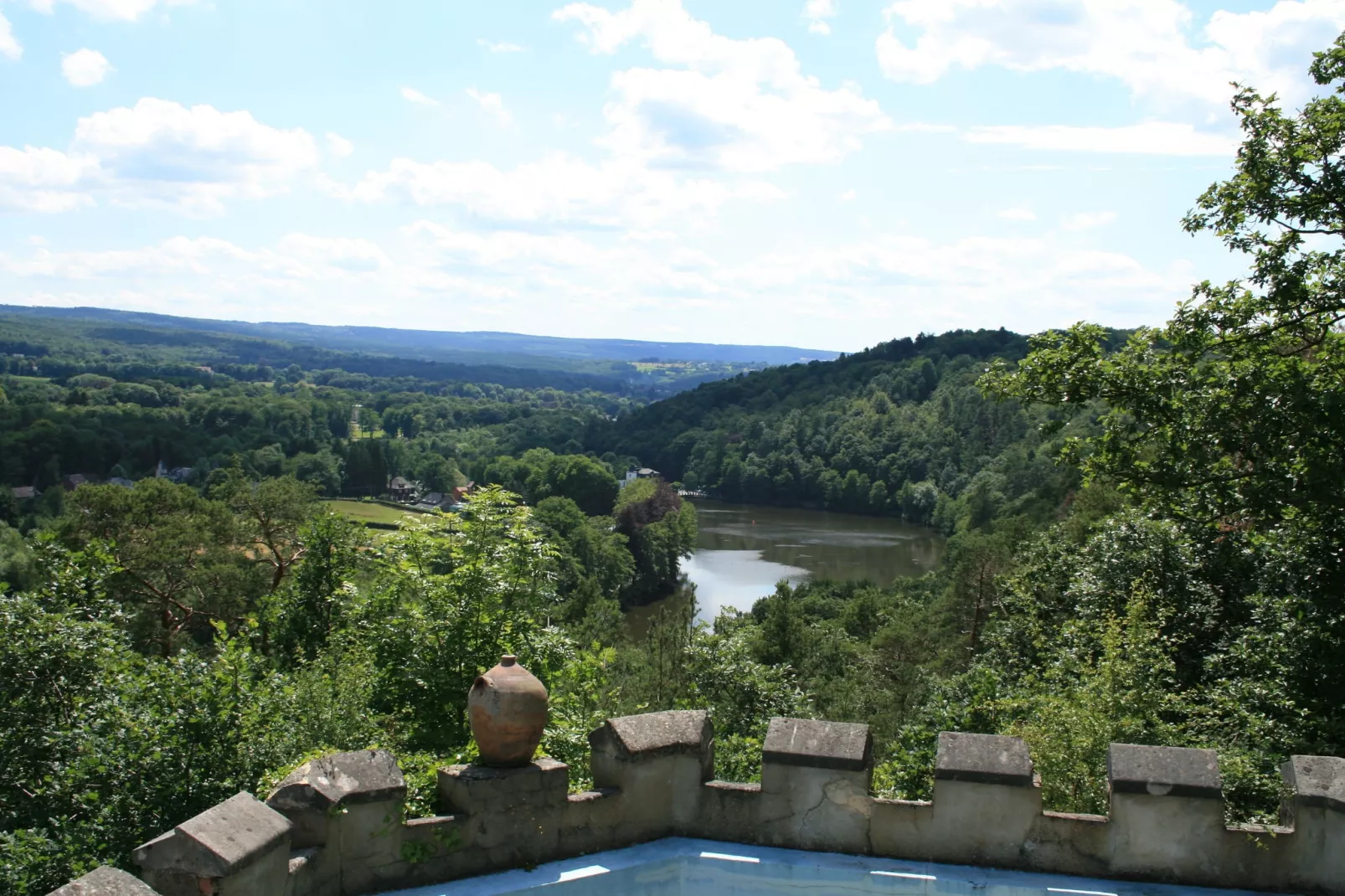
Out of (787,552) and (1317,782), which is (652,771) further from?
(787,552)

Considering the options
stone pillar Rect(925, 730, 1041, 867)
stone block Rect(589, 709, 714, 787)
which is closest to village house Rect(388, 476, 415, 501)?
stone block Rect(589, 709, 714, 787)

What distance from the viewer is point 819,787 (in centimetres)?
642

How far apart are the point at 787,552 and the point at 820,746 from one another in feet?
252

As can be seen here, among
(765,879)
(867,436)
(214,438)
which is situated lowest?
(214,438)

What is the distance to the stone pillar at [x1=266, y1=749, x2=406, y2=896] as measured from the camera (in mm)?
5793

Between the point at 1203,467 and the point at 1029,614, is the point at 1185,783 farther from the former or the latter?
the point at 1029,614

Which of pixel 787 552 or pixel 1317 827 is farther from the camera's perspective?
pixel 787 552

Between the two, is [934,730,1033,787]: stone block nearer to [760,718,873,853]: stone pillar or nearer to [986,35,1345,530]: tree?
[760,718,873,853]: stone pillar

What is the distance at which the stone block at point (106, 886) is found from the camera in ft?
14.5

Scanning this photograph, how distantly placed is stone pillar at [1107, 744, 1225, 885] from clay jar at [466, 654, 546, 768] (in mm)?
3253

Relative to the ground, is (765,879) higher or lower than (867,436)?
higher

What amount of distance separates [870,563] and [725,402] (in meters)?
87.2

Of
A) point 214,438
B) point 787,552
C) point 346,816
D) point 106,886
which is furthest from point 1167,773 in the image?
point 214,438

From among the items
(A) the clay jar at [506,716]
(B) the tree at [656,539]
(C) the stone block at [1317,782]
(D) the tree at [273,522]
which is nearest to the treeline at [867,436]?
(B) the tree at [656,539]
